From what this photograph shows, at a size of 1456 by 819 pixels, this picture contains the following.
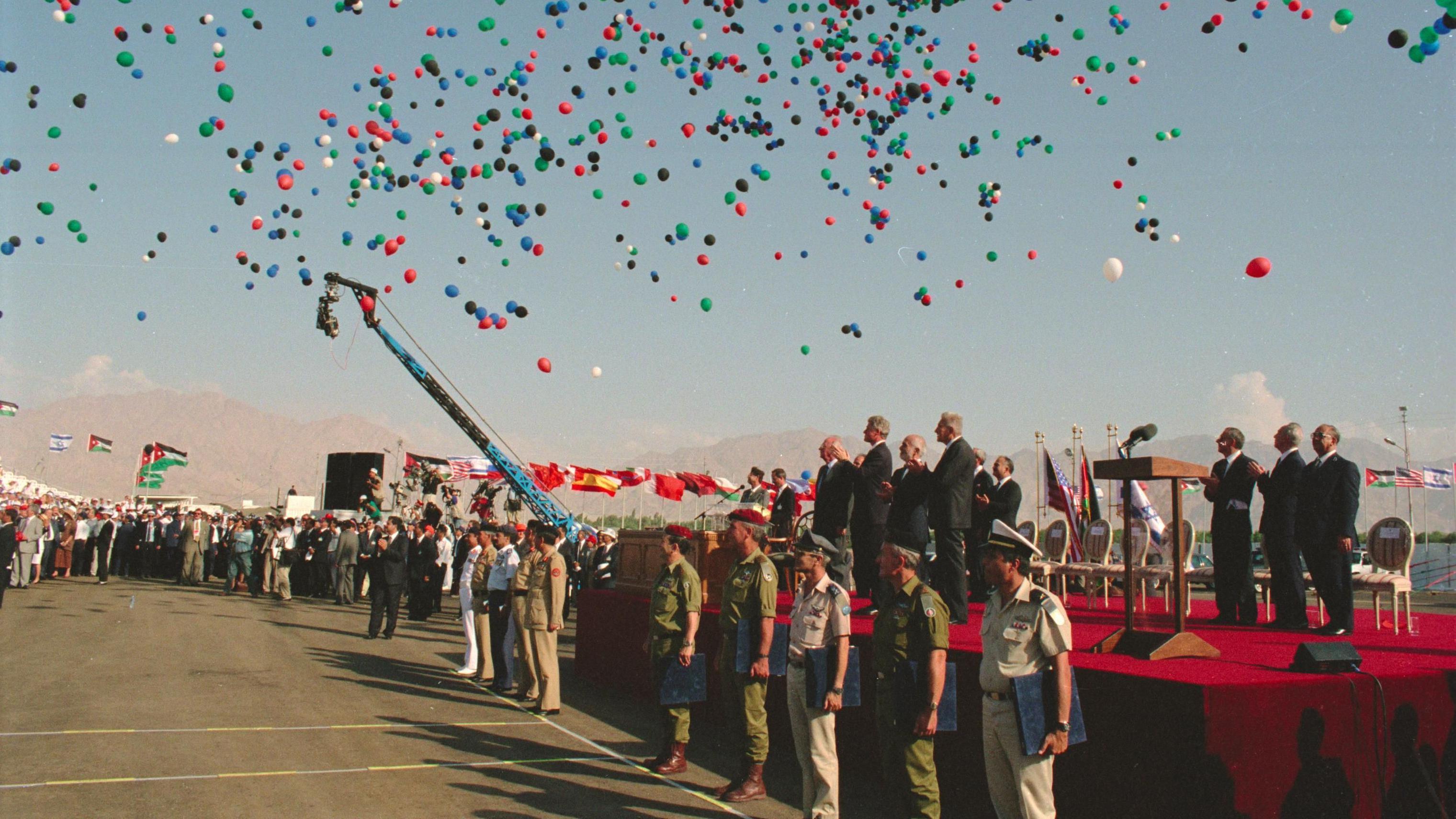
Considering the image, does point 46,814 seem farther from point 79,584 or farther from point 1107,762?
point 79,584

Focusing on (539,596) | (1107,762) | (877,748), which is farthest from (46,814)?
(1107,762)

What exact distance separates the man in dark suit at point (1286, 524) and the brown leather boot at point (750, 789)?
425 cm

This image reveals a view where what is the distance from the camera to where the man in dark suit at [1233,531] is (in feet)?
25.5

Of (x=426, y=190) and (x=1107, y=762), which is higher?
(x=426, y=190)

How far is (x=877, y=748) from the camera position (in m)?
6.96

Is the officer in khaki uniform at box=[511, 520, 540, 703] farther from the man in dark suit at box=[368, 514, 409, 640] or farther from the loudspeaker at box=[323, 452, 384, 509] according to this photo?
the loudspeaker at box=[323, 452, 384, 509]

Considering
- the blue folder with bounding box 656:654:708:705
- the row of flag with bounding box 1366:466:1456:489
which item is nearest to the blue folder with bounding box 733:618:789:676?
the blue folder with bounding box 656:654:708:705

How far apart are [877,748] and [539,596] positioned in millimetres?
3948

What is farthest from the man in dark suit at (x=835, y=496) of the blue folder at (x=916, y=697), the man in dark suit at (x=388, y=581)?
the man in dark suit at (x=388, y=581)

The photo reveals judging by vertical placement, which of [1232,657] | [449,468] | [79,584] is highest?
[449,468]

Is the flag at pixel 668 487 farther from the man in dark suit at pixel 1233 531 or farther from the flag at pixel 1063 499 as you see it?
the man in dark suit at pixel 1233 531

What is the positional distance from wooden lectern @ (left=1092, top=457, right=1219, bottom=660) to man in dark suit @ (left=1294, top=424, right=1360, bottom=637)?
2.23 metres

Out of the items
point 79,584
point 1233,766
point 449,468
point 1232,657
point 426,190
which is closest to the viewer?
point 1233,766

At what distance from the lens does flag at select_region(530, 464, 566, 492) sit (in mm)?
37812
